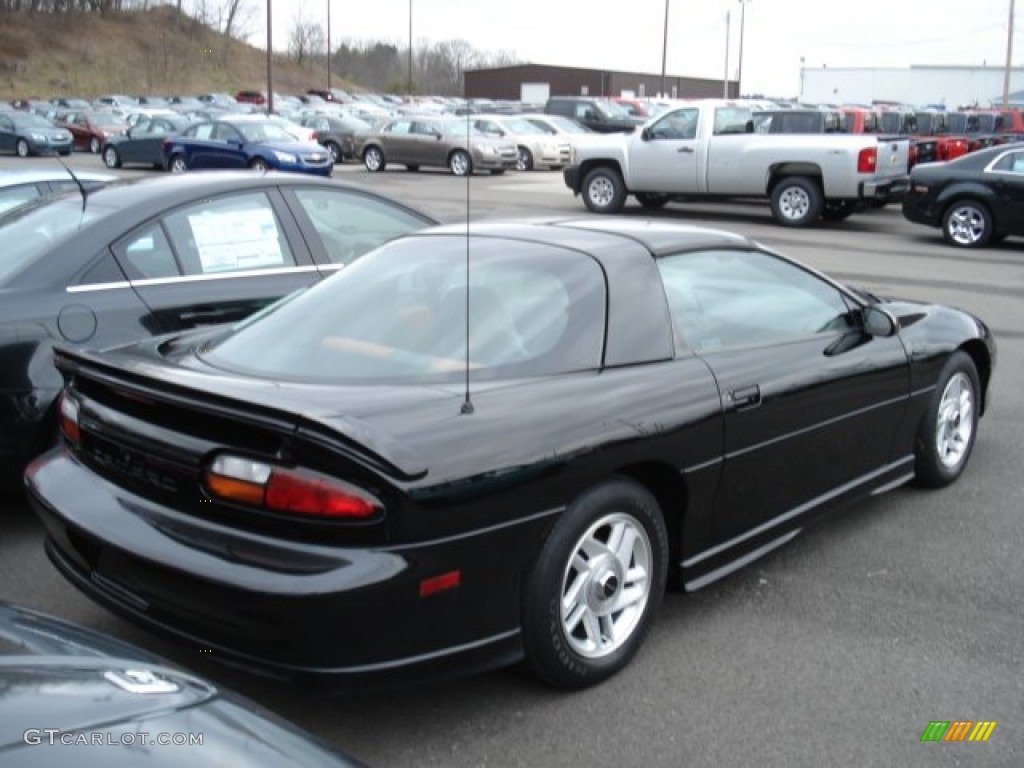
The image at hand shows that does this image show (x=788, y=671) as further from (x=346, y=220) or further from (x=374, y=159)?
(x=374, y=159)

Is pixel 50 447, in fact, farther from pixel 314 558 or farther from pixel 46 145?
pixel 46 145

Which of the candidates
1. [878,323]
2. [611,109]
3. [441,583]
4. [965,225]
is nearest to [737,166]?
[965,225]

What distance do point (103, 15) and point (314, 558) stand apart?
98411 mm

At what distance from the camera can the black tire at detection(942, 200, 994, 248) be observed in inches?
617

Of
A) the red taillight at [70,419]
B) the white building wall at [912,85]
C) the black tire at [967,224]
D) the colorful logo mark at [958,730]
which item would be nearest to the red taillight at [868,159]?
the black tire at [967,224]

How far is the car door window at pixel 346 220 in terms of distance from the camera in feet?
19.5

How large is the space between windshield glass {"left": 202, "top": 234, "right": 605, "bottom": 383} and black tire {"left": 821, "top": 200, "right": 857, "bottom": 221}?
49.4 feet

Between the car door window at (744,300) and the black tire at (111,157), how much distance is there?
29.7 metres

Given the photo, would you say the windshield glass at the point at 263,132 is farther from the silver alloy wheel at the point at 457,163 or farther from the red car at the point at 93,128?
the red car at the point at 93,128

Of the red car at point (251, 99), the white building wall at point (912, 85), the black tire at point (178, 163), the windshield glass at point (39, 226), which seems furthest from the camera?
the white building wall at point (912, 85)

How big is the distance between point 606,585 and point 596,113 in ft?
119

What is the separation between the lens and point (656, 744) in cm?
325

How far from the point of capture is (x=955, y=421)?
5543 millimetres

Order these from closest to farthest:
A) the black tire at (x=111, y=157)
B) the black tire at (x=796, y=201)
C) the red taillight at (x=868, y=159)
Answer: the red taillight at (x=868, y=159) → the black tire at (x=796, y=201) → the black tire at (x=111, y=157)
